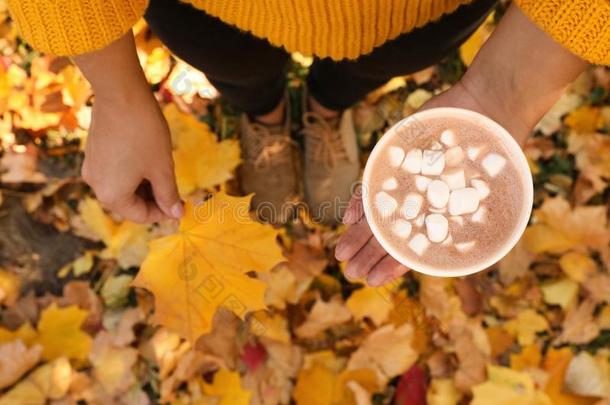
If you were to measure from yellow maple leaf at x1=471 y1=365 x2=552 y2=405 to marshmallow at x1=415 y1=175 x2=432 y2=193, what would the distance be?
0.61 m

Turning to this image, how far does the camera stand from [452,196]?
0.81m

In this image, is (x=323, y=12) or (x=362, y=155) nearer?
(x=323, y=12)

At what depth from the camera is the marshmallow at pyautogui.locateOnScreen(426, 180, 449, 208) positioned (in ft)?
2.65

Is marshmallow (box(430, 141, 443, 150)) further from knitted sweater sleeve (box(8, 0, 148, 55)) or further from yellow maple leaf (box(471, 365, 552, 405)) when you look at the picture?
yellow maple leaf (box(471, 365, 552, 405))

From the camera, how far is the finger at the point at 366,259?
97 cm

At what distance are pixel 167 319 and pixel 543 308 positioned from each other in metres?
0.84

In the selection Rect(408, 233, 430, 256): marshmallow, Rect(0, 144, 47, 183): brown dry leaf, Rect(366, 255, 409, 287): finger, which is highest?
Rect(408, 233, 430, 256): marshmallow

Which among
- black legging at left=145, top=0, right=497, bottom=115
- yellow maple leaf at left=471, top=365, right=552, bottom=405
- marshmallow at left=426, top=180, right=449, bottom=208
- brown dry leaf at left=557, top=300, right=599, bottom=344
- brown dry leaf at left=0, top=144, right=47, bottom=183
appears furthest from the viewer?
brown dry leaf at left=0, top=144, right=47, bottom=183

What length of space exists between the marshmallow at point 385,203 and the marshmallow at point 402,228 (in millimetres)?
17

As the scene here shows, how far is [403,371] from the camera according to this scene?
4.21 feet

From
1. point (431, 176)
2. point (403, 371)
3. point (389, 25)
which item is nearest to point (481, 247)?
point (431, 176)

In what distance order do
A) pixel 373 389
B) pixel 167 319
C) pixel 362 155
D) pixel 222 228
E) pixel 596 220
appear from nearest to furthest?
1. pixel 222 228
2. pixel 167 319
3. pixel 373 389
4. pixel 596 220
5. pixel 362 155

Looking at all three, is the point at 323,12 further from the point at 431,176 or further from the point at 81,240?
the point at 81,240

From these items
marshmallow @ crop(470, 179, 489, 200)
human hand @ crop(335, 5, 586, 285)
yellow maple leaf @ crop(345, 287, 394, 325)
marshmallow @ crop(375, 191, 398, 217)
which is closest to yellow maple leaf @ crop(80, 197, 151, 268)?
yellow maple leaf @ crop(345, 287, 394, 325)
